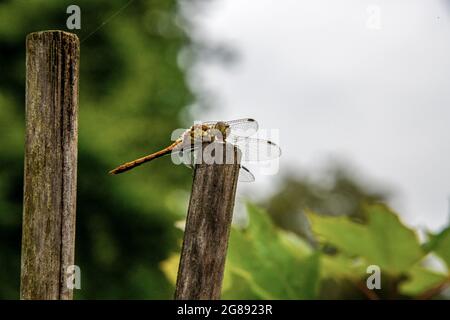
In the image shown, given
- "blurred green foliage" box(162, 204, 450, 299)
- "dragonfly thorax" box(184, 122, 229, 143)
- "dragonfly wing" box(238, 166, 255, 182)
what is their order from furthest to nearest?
"blurred green foliage" box(162, 204, 450, 299)
"dragonfly wing" box(238, 166, 255, 182)
"dragonfly thorax" box(184, 122, 229, 143)

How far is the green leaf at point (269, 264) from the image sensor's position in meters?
1.38

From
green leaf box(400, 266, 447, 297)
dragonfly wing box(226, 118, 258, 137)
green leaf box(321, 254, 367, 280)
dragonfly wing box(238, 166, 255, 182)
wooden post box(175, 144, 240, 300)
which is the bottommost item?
wooden post box(175, 144, 240, 300)

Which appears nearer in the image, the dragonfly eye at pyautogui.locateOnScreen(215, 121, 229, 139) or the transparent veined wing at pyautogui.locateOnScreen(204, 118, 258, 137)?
the dragonfly eye at pyautogui.locateOnScreen(215, 121, 229, 139)

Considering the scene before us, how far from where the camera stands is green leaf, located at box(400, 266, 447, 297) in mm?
1534

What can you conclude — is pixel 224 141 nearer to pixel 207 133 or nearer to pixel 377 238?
pixel 207 133

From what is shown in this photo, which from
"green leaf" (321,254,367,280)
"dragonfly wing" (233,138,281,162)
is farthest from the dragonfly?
"green leaf" (321,254,367,280)

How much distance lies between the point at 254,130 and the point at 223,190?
35cm

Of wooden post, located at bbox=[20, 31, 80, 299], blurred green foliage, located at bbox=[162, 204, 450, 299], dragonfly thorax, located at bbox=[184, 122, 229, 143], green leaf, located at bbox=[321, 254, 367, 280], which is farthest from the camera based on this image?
green leaf, located at bbox=[321, 254, 367, 280]

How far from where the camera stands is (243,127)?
51.5 inches

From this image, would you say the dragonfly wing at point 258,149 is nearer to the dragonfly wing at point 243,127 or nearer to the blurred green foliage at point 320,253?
the dragonfly wing at point 243,127

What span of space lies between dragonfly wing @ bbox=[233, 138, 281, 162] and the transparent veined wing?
0.05ft

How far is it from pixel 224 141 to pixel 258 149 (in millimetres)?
233

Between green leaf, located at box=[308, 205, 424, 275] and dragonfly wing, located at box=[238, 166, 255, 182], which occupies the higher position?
dragonfly wing, located at box=[238, 166, 255, 182]
